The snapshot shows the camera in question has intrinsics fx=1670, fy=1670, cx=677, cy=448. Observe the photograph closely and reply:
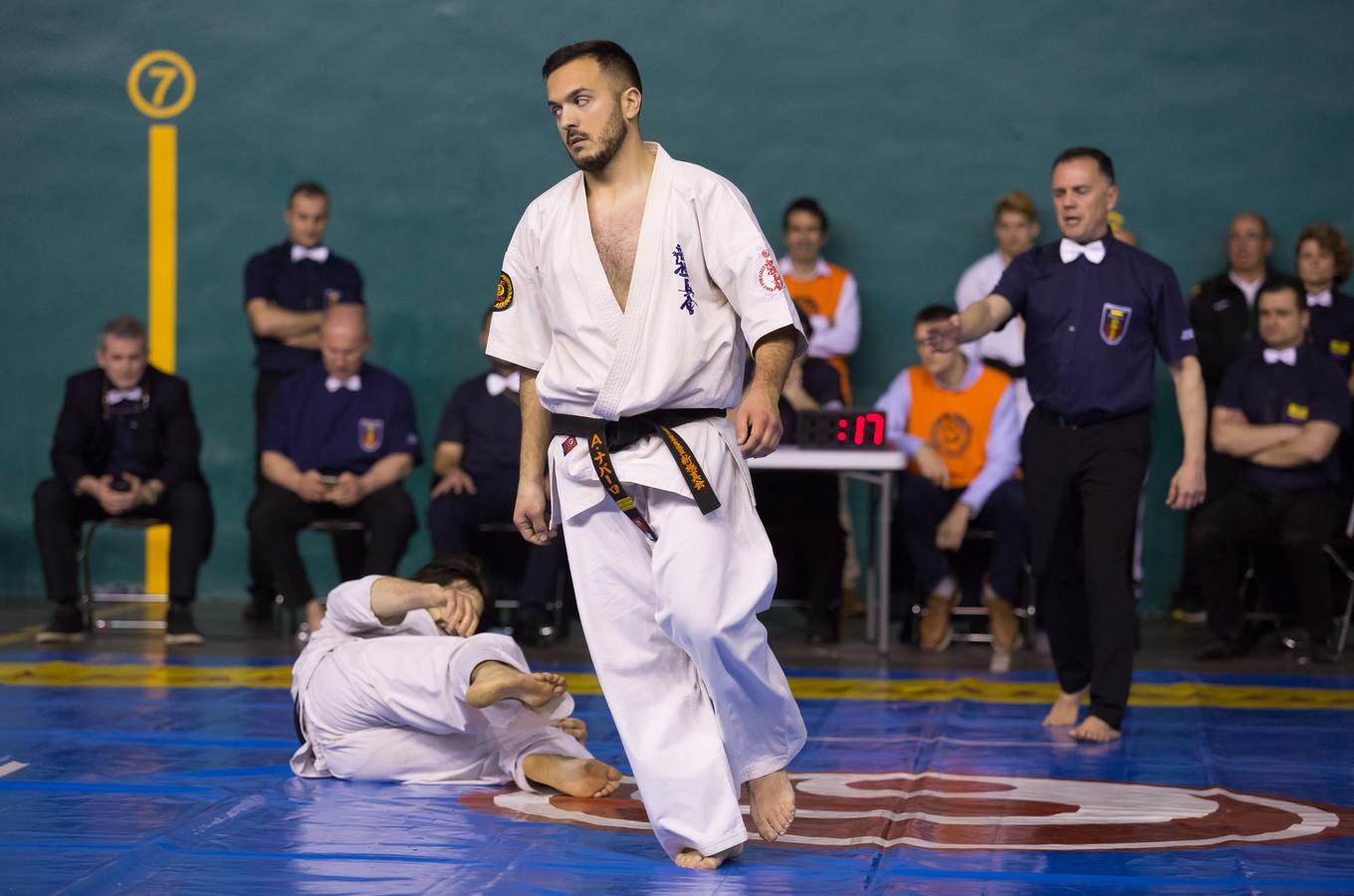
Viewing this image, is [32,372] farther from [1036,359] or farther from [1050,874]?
[1050,874]

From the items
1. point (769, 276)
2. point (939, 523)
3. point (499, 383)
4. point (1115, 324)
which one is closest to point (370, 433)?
point (499, 383)

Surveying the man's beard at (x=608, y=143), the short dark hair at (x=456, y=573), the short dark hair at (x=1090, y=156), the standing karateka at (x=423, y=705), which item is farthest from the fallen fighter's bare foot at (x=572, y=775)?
the short dark hair at (x=1090, y=156)

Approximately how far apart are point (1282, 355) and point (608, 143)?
14.5 ft

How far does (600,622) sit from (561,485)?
0.98 feet

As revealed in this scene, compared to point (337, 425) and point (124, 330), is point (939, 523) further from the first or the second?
point (124, 330)

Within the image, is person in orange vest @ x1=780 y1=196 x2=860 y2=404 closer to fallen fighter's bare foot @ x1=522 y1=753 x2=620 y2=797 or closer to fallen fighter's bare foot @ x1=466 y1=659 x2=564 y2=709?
fallen fighter's bare foot @ x1=522 y1=753 x2=620 y2=797

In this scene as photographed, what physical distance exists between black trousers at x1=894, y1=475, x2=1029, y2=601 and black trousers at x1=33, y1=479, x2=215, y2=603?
2.99m

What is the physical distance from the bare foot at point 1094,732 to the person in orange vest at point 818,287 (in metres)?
3.38

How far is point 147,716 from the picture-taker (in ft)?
16.9

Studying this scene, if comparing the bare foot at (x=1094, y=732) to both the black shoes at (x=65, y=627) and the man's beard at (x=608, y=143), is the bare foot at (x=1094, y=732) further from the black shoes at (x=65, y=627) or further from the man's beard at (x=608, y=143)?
the black shoes at (x=65, y=627)

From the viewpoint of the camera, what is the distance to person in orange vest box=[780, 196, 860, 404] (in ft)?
26.6

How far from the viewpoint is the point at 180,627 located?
6.97 meters

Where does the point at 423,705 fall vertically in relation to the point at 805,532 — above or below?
below

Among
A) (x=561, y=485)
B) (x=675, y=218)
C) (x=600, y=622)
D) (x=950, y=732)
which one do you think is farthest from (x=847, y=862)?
(x=950, y=732)
